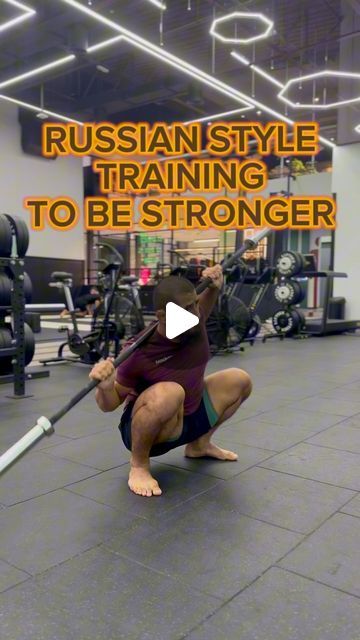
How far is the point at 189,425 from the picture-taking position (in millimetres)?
1930

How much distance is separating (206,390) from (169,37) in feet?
26.3

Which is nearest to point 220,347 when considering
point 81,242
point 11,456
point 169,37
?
point 11,456

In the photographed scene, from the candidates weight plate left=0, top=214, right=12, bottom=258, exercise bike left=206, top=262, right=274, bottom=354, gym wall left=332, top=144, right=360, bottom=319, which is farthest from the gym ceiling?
exercise bike left=206, top=262, right=274, bottom=354

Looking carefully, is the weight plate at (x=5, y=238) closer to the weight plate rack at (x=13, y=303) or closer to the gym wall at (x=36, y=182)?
the weight plate rack at (x=13, y=303)

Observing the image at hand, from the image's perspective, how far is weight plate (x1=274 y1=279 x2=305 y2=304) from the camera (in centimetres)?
747

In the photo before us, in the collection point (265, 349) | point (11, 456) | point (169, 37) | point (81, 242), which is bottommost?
point (265, 349)

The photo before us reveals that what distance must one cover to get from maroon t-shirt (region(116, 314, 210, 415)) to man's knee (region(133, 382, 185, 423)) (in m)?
0.05

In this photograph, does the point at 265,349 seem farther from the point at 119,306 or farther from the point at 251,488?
the point at 251,488

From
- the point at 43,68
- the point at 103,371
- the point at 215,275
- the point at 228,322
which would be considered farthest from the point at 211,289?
the point at 43,68

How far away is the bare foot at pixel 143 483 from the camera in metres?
1.81

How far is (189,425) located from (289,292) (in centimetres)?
585

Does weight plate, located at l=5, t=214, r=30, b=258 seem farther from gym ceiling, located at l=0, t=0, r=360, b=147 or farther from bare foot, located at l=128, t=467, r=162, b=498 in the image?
gym ceiling, located at l=0, t=0, r=360, b=147

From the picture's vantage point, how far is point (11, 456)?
1.44 m

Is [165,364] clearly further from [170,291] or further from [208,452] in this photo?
[208,452]
